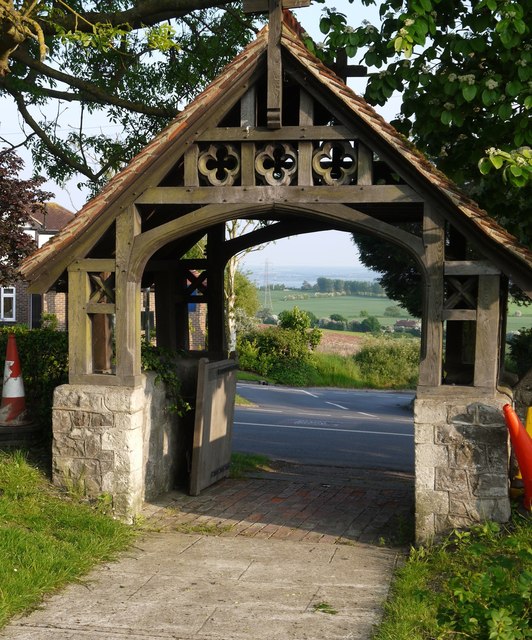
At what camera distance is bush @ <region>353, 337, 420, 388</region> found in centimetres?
3344

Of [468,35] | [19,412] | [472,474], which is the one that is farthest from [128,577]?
[468,35]

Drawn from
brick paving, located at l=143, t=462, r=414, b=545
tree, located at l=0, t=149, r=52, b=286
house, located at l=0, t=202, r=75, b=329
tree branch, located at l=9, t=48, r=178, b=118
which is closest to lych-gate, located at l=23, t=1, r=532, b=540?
brick paving, located at l=143, t=462, r=414, b=545

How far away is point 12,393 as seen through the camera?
10.6 m

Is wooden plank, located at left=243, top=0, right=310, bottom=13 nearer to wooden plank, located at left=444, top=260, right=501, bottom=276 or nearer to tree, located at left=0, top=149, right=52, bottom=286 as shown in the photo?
wooden plank, located at left=444, top=260, right=501, bottom=276

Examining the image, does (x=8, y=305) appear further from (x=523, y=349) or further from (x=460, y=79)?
(x=460, y=79)

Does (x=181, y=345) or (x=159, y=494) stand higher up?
(x=181, y=345)

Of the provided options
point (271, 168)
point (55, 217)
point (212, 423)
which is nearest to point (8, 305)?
point (55, 217)

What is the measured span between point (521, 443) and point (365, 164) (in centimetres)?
279

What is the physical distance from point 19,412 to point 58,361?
0.76m

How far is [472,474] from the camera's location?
8.01 meters

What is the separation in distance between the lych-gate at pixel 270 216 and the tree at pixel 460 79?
0.78 m

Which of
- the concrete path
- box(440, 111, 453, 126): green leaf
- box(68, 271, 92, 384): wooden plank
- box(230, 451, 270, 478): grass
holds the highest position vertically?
box(440, 111, 453, 126): green leaf

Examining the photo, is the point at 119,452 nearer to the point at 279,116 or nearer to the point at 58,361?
the point at 58,361

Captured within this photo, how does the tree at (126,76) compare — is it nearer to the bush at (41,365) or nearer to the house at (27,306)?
the bush at (41,365)
